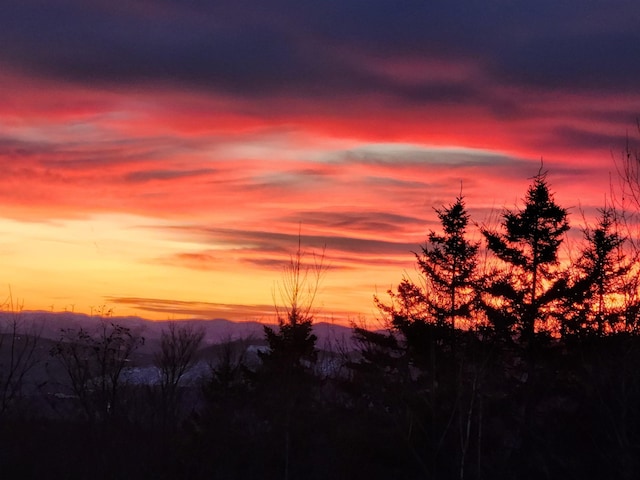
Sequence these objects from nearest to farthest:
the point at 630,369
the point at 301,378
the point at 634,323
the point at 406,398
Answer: the point at 630,369
the point at 634,323
the point at 406,398
the point at 301,378

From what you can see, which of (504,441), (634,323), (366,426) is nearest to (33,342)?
(366,426)

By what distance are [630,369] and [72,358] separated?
25.2m

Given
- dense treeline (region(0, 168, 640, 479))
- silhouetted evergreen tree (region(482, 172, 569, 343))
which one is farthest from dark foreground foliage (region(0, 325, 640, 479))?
silhouetted evergreen tree (region(482, 172, 569, 343))

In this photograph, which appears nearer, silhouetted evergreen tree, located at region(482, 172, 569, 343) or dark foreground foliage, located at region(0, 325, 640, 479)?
dark foreground foliage, located at region(0, 325, 640, 479)

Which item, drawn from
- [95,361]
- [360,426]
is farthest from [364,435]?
[95,361]

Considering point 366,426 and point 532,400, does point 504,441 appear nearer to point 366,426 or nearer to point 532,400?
point 366,426

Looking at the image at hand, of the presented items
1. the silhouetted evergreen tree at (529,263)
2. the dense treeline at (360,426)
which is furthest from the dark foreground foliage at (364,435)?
the silhouetted evergreen tree at (529,263)

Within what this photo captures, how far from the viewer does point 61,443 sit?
1922 cm

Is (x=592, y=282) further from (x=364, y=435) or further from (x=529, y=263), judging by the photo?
(x=364, y=435)

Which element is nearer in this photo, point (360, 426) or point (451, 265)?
point (360, 426)

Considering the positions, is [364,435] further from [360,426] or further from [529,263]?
[529,263]

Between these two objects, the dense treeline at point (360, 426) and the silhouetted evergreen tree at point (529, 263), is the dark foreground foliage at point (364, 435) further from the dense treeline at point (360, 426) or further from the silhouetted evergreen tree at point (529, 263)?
the silhouetted evergreen tree at point (529, 263)

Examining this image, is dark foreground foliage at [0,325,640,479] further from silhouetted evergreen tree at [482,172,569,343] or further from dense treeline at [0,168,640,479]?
silhouetted evergreen tree at [482,172,569,343]

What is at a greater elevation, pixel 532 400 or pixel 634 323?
pixel 634 323
